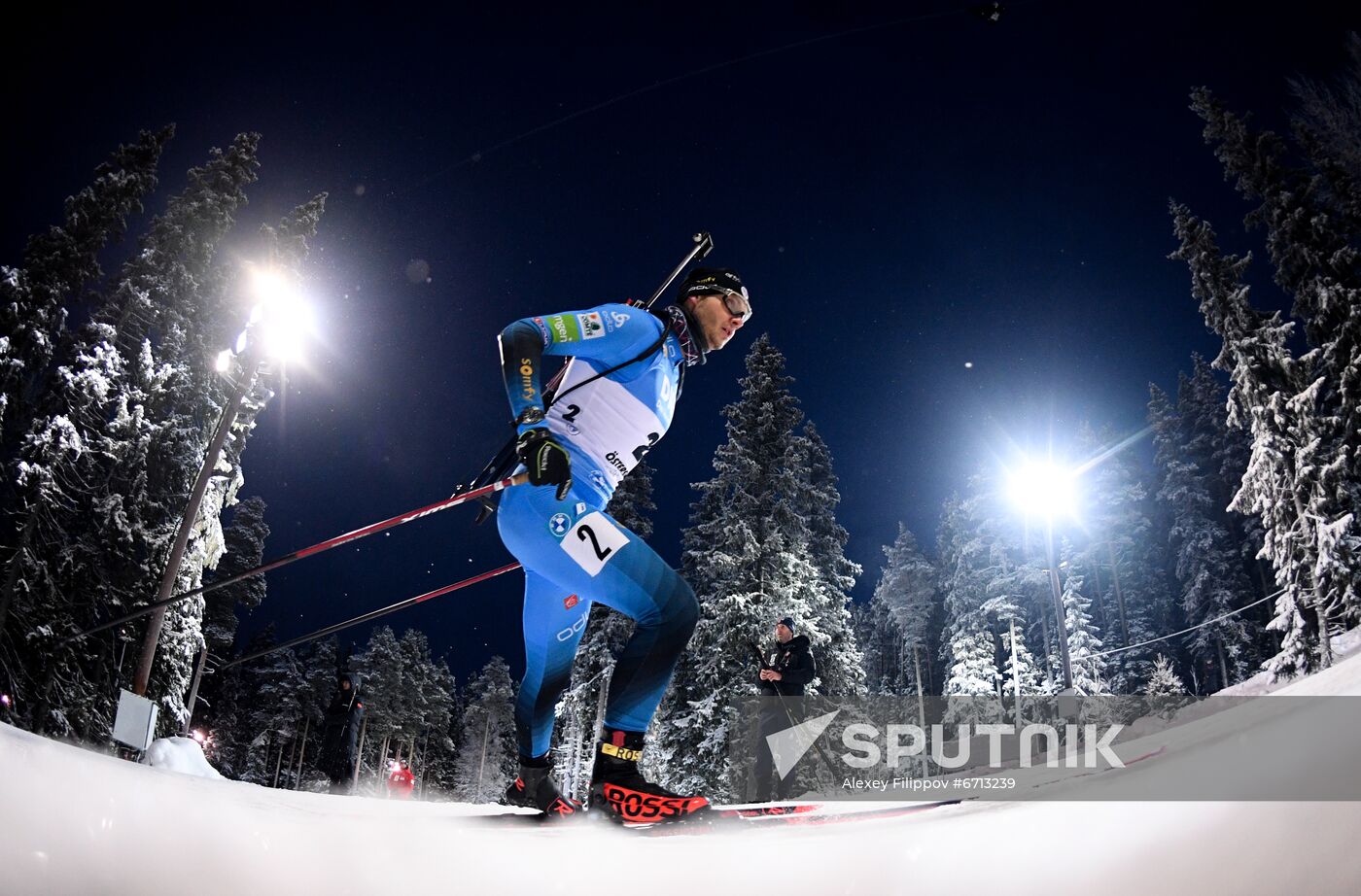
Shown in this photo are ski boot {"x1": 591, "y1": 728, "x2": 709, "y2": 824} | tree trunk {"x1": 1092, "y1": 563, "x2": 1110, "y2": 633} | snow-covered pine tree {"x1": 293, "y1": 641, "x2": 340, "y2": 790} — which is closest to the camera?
ski boot {"x1": 591, "y1": 728, "x2": 709, "y2": 824}

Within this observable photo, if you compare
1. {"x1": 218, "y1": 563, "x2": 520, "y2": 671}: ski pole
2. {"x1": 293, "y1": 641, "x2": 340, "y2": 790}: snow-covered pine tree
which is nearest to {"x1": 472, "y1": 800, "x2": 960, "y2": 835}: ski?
{"x1": 218, "y1": 563, "x2": 520, "y2": 671}: ski pole

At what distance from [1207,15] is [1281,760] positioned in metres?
50.6

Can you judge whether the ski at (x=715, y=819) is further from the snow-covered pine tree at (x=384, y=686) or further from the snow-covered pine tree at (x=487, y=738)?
the snow-covered pine tree at (x=487, y=738)

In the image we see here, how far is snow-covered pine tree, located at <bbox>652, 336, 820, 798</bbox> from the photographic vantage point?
18.0 m

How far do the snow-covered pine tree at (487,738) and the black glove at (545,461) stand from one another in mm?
54808

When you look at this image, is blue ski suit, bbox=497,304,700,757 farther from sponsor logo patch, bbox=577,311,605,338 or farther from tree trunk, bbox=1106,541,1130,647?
tree trunk, bbox=1106,541,1130,647

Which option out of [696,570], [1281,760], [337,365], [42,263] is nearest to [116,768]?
[1281,760]

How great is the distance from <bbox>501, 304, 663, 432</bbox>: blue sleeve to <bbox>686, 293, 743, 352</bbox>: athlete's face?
0.30m

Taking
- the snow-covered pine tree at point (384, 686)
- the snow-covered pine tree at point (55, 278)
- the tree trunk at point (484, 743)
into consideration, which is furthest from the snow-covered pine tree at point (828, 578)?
the tree trunk at point (484, 743)

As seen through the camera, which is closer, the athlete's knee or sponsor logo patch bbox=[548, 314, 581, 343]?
the athlete's knee

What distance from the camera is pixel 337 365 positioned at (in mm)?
22422

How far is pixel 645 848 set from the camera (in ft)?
5.09

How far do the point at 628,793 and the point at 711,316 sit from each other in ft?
7.96

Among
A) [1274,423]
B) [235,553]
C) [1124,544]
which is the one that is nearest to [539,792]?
[1274,423]
